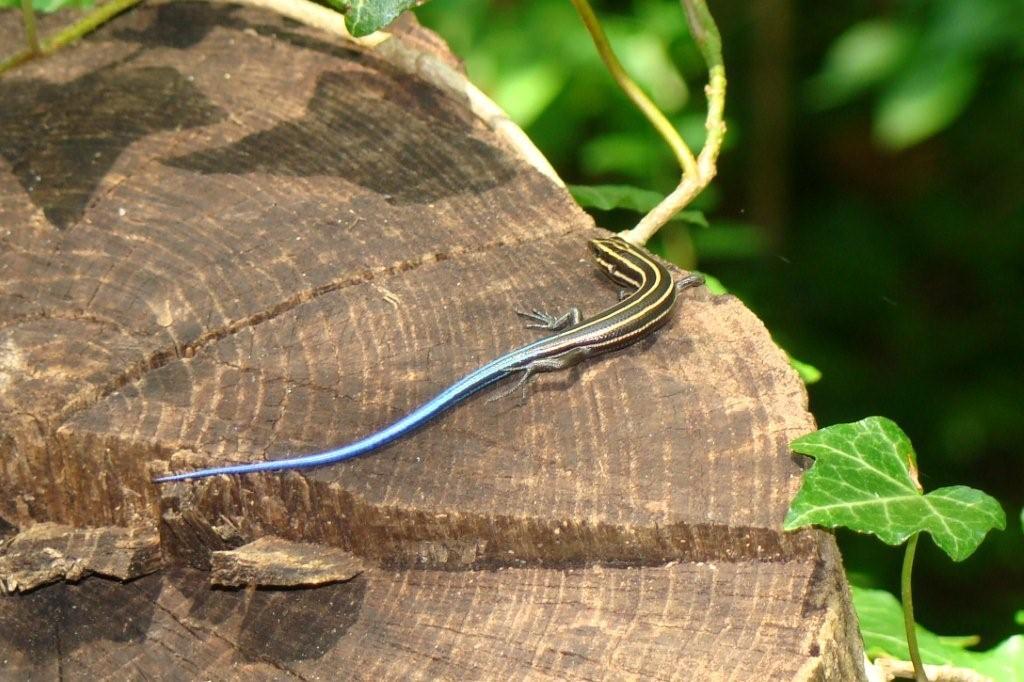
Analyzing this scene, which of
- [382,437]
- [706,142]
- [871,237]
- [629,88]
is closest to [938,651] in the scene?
[382,437]

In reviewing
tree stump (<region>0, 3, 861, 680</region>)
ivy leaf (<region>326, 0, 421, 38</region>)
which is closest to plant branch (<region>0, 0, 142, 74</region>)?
tree stump (<region>0, 3, 861, 680</region>)

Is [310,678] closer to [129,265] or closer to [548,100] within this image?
[129,265]

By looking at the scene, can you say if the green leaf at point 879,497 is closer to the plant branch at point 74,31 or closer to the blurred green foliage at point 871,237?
the blurred green foliage at point 871,237

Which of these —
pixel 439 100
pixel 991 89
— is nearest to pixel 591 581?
pixel 439 100

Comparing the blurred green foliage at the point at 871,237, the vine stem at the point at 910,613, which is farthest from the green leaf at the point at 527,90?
the vine stem at the point at 910,613

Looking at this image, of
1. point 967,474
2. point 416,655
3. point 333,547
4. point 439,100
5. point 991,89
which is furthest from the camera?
point 967,474

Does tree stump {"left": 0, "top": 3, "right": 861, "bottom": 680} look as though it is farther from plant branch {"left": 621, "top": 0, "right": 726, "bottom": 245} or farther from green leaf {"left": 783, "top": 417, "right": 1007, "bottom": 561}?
plant branch {"left": 621, "top": 0, "right": 726, "bottom": 245}
